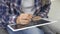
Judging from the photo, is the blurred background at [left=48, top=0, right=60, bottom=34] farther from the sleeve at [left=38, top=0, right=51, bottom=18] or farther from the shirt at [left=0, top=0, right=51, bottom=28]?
the shirt at [left=0, top=0, right=51, bottom=28]

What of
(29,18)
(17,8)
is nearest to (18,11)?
(17,8)

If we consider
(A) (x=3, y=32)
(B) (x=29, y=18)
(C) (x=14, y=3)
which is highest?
(C) (x=14, y=3)

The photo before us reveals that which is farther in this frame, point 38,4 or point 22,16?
point 38,4

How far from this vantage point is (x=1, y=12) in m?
1.03

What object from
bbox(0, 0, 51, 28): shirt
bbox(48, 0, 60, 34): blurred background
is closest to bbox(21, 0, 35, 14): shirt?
bbox(0, 0, 51, 28): shirt

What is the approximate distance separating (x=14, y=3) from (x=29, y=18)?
0.18 metres

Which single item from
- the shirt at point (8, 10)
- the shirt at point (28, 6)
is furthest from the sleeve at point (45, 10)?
the shirt at point (8, 10)

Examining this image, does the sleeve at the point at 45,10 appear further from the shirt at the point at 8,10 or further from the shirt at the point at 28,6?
the shirt at the point at 8,10

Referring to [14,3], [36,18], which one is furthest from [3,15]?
[36,18]

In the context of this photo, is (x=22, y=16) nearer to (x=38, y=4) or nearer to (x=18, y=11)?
(x=18, y=11)

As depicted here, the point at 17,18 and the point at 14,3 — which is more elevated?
the point at 14,3

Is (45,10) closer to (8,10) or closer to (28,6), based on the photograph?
(28,6)

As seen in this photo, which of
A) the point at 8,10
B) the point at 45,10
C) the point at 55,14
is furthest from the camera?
the point at 55,14

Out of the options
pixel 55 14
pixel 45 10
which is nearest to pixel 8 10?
pixel 45 10
